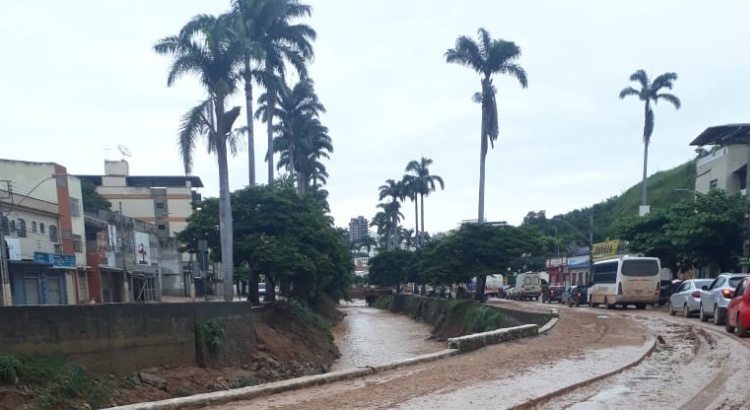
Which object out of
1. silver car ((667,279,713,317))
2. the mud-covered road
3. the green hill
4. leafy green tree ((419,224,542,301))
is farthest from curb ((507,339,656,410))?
the green hill

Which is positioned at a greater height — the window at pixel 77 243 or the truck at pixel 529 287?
the window at pixel 77 243

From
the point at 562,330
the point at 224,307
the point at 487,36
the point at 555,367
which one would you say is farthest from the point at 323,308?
the point at 555,367

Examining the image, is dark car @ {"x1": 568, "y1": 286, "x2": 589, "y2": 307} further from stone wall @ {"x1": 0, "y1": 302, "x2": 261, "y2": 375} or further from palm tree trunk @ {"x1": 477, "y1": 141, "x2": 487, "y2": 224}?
stone wall @ {"x1": 0, "y1": 302, "x2": 261, "y2": 375}

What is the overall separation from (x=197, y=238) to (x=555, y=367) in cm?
2394

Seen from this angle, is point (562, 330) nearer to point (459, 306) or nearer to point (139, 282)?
point (459, 306)

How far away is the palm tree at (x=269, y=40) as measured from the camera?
3475 cm

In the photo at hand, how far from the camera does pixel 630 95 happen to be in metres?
61.4

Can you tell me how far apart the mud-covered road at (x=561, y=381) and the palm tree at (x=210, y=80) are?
18.0 metres

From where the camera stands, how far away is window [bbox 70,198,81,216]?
4156 cm

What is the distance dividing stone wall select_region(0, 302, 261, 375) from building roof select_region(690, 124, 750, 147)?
3433 centimetres

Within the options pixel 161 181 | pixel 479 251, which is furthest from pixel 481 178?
pixel 161 181

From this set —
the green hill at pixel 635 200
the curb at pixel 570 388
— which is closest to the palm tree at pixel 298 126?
the curb at pixel 570 388

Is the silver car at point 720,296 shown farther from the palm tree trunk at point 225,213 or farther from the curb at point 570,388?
the palm tree trunk at point 225,213

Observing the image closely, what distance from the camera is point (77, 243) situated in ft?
137
